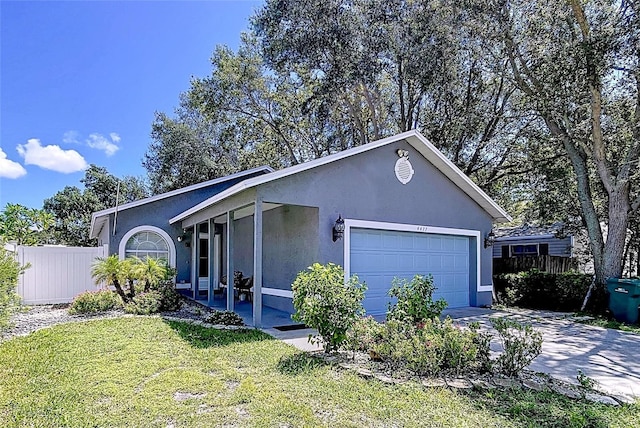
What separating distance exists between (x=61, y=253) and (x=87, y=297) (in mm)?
3194

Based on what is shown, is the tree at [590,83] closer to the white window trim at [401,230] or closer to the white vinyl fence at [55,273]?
the white window trim at [401,230]

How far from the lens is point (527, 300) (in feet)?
46.1

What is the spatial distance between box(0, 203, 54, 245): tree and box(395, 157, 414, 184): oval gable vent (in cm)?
1604

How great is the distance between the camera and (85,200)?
99.3ft

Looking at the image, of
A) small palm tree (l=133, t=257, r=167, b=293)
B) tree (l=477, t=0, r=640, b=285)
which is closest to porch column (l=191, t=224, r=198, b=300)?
small palm tree (l=133, t=257, r=167, b=293)

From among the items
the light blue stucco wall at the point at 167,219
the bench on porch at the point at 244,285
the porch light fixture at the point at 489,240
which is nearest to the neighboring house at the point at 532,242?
the porch light fixture at the point at 489,240

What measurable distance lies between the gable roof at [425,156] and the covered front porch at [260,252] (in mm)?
318

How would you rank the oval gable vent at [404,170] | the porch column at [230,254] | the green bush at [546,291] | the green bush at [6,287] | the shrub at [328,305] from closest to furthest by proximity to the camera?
the shrub at [328,305] < the green bush at [6,287] < the porch column at [230,254] < the oval gable vent at [404,170] < the green bush at [546,291]

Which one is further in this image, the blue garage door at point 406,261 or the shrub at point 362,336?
the blue garage door at point 406,261

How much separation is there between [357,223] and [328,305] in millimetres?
3960

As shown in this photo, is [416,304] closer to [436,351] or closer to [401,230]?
[436,351]

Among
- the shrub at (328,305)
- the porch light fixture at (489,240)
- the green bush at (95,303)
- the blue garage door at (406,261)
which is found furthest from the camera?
the porch light fixture at (489,240)

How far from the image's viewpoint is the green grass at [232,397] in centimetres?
407

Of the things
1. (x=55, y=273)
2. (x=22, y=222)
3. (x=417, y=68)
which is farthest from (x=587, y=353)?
(x=22, y=222)
